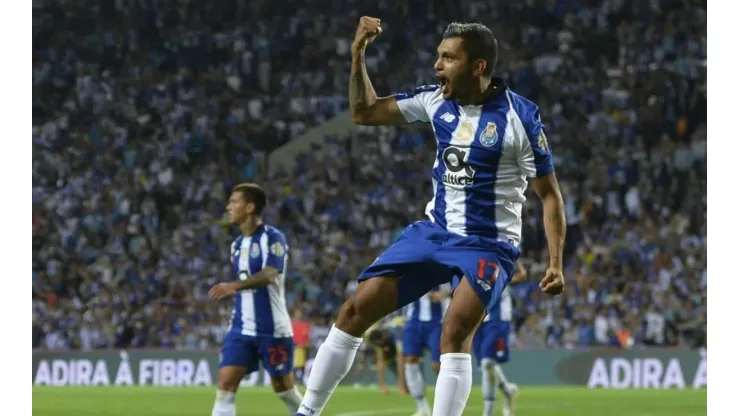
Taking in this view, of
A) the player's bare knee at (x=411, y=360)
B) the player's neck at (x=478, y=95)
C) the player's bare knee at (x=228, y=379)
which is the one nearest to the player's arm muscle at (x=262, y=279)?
the player's bare knee at (x=228, y=379)

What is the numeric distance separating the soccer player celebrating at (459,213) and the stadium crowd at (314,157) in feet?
48.1

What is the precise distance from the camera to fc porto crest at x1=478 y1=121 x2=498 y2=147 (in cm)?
600

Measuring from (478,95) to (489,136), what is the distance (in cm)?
22

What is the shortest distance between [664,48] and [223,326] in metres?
10.4

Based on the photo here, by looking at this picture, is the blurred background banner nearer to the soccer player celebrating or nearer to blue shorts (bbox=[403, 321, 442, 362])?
blue shorts (bbox=[403, 321, 442, 362])

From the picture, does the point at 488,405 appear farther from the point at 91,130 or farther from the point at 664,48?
the point at 91,130

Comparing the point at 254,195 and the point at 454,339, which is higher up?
the point at 254,195

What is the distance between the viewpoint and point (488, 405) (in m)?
11.9

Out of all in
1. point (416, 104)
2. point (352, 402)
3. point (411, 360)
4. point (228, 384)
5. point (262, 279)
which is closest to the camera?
point (416, 104)

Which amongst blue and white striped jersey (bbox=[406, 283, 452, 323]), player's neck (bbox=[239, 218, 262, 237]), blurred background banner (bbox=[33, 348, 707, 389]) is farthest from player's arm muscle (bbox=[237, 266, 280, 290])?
blurred background banner (bbox=[33, 348, 707, 389])

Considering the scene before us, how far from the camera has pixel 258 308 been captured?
951cm

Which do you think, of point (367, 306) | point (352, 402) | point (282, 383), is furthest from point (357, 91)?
point (352, 402)

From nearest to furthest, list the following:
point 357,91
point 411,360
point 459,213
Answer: point 459,213
point 357,91
point 411,360

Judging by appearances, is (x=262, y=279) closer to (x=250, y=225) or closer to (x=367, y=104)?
(x=250, y=225)
